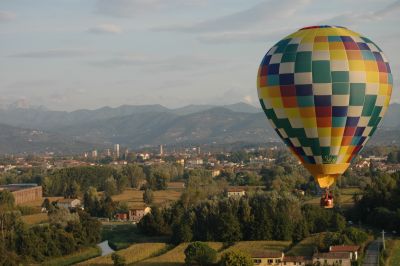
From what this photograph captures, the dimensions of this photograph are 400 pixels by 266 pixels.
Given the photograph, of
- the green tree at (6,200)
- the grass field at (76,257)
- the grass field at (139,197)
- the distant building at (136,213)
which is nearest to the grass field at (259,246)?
the grass field at (76,257)

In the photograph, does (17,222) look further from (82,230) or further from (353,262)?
(353,262)

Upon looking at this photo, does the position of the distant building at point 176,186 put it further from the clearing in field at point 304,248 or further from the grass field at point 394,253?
the grass field at point 394,253

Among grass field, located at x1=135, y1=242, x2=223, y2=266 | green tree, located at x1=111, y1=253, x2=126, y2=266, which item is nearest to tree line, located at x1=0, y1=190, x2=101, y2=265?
green tree, located at x1=111, y1=253, x2=126, y2=266

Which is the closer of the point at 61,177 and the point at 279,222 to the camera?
the point at 279,222

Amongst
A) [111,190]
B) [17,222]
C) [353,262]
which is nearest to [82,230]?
[17,222]

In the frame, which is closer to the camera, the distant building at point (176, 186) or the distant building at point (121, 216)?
the distant building at point (121, 216)

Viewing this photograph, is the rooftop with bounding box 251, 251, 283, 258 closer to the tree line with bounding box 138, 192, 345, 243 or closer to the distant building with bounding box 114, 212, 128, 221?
the tree line with bounding box 138, 192, 345, 243
